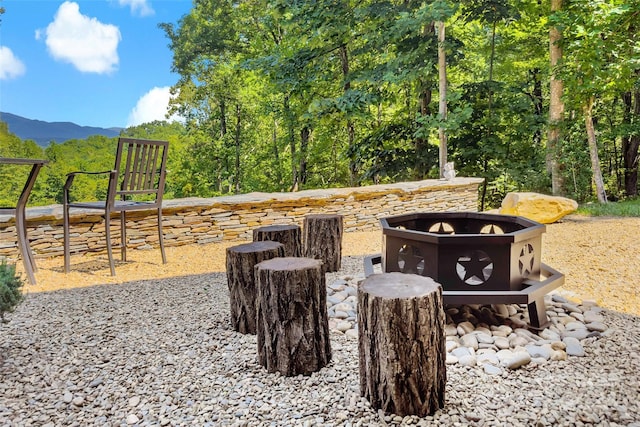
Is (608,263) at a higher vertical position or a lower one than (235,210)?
lower

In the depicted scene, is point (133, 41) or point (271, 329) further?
point (133, 41)

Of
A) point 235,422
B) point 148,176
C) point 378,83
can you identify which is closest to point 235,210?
point 148,176

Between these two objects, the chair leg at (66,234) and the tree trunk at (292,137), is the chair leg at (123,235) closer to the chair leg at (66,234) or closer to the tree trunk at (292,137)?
the chair leg at (66,234)

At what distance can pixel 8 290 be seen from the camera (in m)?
1.45

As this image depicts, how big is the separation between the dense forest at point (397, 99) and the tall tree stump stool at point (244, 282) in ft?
16.1

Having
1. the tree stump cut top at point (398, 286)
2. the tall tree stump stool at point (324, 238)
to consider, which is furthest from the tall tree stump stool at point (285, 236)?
the tree stump cut top at point (398, 286)

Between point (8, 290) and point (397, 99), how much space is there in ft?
25.3

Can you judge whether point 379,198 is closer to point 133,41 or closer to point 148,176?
point 148,176

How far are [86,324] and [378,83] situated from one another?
5920mm

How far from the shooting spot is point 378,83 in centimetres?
673

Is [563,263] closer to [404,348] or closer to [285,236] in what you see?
[285,236]

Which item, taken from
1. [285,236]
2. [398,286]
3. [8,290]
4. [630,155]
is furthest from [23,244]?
[630,155]

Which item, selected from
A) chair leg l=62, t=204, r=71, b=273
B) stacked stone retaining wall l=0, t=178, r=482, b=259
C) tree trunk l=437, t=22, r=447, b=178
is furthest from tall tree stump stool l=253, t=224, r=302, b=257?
tree trunk l=437, t=22, r=447, b=178

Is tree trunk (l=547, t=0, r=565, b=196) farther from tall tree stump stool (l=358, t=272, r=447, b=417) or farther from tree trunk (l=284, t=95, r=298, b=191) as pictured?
tall tree stump stool (l=358, t=272, r=447, b=417)
